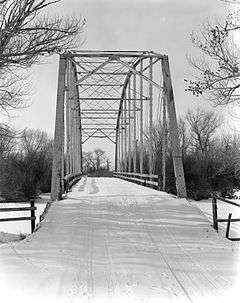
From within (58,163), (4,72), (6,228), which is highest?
(4,72)

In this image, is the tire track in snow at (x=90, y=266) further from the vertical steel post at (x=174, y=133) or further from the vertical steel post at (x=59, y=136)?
the vertical steel post at (x=174, y=133)

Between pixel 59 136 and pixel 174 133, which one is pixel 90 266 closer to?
pixel 59 136

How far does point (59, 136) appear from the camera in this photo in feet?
49.6

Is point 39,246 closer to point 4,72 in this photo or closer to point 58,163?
point 58,163

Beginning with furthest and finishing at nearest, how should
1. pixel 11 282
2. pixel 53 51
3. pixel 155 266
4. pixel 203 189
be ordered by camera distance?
pixel 203 189, pixel 53 51, pixel 155 266, pixel 11 282

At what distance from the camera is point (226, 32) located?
41.9ft

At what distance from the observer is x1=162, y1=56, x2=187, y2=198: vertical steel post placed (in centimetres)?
1459

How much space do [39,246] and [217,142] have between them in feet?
174

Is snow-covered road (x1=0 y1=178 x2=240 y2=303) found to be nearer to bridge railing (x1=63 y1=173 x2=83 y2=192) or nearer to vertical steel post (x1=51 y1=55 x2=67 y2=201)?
vertical steel post (x1=51 y1=55 x2=67 y2=201)

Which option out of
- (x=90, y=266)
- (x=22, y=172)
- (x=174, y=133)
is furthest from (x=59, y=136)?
(x=22, y=172)

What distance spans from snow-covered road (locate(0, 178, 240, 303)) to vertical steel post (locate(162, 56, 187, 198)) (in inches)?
93.9

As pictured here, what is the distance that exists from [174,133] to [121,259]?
8.67 metres

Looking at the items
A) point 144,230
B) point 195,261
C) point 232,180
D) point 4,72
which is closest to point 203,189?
point 232,180

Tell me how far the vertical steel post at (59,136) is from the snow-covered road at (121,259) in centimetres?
208
